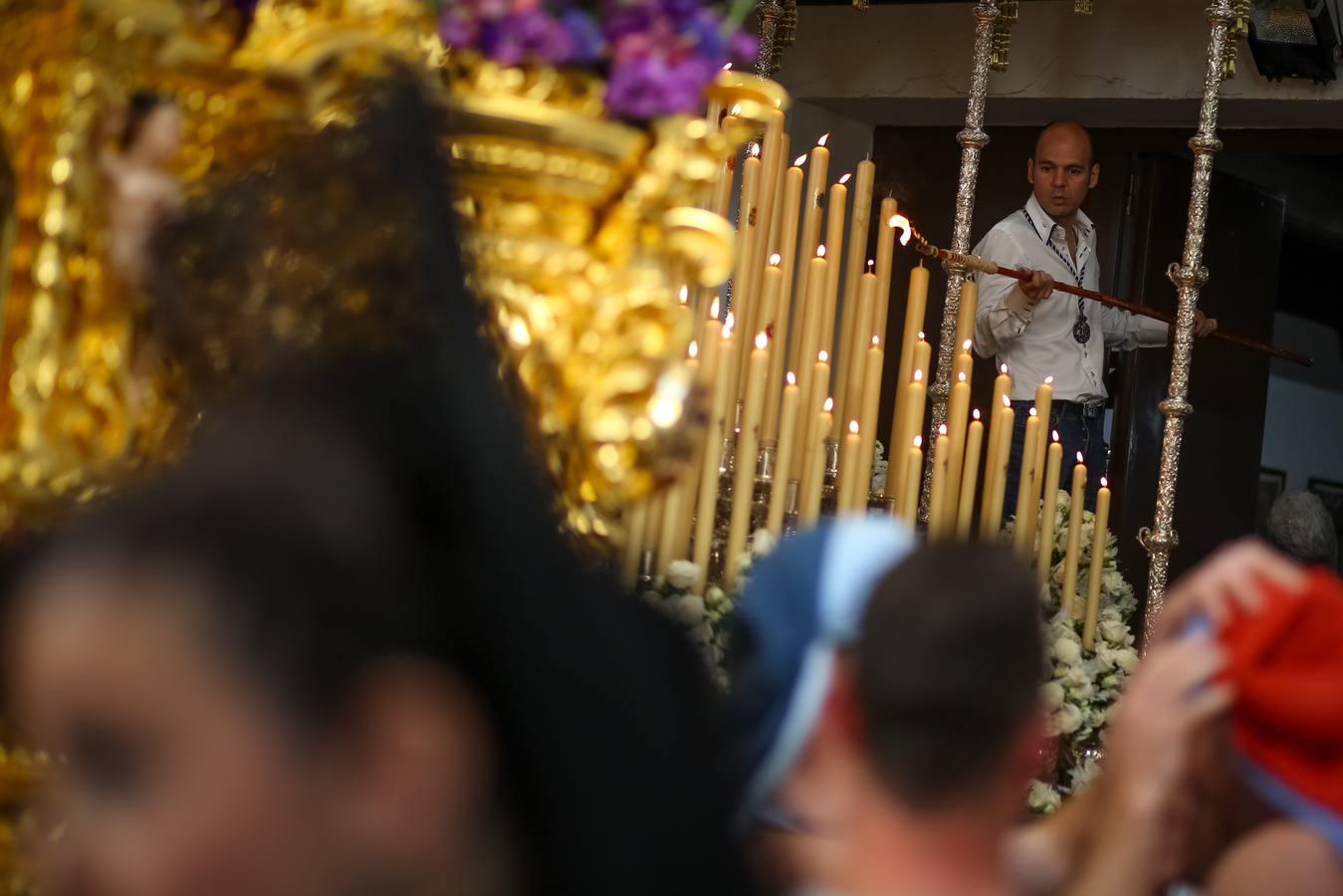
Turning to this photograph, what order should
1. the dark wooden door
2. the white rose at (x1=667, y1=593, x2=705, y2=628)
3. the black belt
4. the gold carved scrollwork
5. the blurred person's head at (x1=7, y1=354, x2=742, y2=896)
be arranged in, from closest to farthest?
the blurred person's head at (x1=7, y1=354, x2=742, y2=896), the gold carved scrollwork, the white rose at (x1=667, y1=593, x2=705, y2=628), the black belt, the dark wooden door

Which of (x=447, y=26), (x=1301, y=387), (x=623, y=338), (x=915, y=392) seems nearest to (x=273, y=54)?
(x=447, y=26)

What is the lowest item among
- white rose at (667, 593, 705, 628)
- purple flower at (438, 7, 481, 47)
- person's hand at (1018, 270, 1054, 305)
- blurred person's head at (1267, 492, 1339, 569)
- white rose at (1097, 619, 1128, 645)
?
white rose at (1097, 619, 1128, 645)

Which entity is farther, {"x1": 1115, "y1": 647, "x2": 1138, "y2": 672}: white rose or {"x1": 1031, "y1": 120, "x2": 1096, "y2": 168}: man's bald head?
{"x1": 1031, "y1": 120, "x2": 1096, "y2": 168}: man's bald head

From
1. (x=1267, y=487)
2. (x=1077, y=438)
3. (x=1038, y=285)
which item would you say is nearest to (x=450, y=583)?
(x=1038, y=285)

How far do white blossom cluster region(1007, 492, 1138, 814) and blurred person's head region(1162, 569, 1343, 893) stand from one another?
4.94ft

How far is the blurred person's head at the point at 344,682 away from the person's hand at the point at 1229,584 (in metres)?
0.77

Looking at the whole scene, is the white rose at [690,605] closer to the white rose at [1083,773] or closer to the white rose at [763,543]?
the white rose at [763,543]

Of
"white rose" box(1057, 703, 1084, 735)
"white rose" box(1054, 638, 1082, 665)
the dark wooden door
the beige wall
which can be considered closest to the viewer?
"white rose" box(1057, 703, 1084, 735)

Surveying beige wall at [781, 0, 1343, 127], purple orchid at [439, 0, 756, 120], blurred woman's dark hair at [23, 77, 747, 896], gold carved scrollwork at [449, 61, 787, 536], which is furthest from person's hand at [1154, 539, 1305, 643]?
beige wall at [781, 0, 1343, 127]

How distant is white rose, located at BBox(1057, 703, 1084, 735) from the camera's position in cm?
304

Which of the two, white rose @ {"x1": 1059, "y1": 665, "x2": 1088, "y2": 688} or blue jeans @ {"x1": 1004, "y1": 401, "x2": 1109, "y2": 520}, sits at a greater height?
blue jeans @ {"x1": 1004, "y1": 401, "x2": 1109, "y2": 520}

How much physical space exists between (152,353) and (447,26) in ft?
1.25

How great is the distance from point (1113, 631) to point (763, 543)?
3.64ft

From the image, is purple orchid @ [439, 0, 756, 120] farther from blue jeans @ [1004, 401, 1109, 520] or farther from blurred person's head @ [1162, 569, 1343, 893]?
blue jeans @ [1004, 401, 1109, 520]
